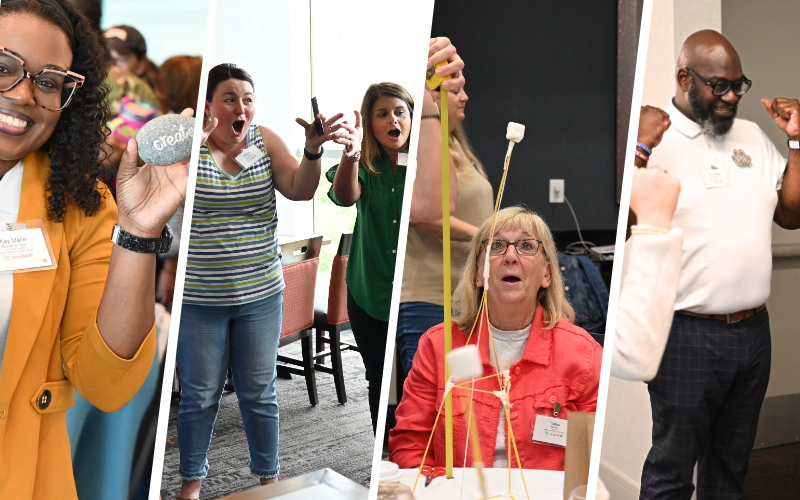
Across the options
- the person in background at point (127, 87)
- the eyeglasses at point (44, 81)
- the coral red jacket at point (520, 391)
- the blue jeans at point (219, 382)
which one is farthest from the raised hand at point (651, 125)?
the eyeglasses at point (44, 81)

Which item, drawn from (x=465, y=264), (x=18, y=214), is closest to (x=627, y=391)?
(x=465, y=264)

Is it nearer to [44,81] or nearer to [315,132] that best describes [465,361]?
Answer: [315,132]

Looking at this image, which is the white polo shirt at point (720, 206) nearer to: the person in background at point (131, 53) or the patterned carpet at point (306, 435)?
the patterned carpet at point (306, 435)

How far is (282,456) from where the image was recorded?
1.24 metres

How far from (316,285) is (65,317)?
513 mm

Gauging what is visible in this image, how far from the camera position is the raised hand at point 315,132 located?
1.15 meters

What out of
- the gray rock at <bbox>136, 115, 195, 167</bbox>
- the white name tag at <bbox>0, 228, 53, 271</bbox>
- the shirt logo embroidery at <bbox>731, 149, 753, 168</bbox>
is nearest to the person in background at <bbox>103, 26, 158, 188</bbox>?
the gray rock at <bbox>136, 115, 195, 167</bbox>

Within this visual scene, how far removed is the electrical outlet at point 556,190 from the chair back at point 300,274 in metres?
0.43

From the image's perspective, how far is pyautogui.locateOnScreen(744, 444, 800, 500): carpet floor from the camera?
3.77 feet

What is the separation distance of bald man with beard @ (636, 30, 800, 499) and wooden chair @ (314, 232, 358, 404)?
560mm

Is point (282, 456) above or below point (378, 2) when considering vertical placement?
below

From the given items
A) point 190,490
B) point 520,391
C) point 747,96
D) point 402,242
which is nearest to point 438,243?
point 402,242

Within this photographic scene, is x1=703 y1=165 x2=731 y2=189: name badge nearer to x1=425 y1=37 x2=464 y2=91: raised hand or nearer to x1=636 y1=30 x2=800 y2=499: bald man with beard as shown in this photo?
x1=636 y1=30 x2=800 y2=499: bald man with beard

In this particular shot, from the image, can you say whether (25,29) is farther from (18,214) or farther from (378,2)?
(378,2)
